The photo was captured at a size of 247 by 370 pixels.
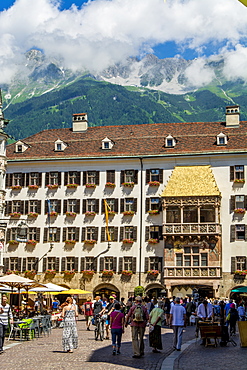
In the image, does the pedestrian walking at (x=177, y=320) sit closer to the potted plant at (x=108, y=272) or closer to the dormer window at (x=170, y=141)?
the potted plant at (x=108, y=272)

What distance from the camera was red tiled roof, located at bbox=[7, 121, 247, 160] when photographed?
6494 centimetres

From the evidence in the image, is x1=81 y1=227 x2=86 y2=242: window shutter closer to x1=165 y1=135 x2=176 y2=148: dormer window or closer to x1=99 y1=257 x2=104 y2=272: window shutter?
x1=99 y1=257 x2=104 y2=272: window shutter

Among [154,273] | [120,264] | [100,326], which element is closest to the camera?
[100,326]

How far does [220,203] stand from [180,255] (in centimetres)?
639

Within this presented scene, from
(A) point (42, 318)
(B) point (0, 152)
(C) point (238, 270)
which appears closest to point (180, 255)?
(C) point (238, 270)

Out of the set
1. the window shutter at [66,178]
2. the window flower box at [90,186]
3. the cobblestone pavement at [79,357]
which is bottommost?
the cobblestone pavement at [79,357]

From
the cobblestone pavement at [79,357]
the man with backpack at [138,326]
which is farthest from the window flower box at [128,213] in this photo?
the man with backpack at [138,326]

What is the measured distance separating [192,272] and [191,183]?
8650 mm

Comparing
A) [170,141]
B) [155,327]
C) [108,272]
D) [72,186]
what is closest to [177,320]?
[155,327]

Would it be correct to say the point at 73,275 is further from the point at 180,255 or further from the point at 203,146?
the point at 203,146

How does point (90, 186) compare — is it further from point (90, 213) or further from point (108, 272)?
point (108, 272)

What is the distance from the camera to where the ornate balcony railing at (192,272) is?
59781 millimetres

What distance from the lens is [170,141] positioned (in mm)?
65750

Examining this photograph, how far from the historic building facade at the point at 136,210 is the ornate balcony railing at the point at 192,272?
10cm
